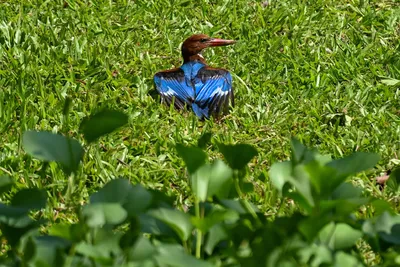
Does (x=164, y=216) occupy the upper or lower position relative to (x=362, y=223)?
upper

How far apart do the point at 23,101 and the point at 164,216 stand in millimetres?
3381

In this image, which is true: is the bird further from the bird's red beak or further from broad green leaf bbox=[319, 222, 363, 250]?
broad green leaf bbox=[319, 222, 363, 250]

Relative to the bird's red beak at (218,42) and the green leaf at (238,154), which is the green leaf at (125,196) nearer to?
the green leaf at (238,154)

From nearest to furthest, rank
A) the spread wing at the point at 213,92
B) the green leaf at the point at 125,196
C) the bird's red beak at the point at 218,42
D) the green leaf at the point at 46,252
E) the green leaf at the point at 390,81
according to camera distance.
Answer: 1. the green leaf at the point at 46,252
2. the green leaf at the point at 125,196
3. the spread wing at the point at 213,92
4. the green leaf at the point at 390,81
5. the bird's red beak at the point at 218,42

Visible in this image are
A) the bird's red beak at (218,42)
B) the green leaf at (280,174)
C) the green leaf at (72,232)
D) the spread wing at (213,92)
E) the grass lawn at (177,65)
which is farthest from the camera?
the bird's red beak at (218,42)


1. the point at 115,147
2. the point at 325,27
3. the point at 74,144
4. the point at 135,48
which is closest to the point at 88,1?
the point at 135,48

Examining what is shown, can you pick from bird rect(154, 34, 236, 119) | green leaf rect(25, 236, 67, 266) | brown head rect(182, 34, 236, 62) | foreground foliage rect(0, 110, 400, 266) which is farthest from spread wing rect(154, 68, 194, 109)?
green leaf rect(25, 236, 67, 266)

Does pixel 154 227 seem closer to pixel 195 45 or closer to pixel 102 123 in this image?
pixel 102 123

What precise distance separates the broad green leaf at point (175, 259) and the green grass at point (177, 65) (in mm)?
2321

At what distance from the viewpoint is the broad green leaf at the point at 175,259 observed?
4.99ft

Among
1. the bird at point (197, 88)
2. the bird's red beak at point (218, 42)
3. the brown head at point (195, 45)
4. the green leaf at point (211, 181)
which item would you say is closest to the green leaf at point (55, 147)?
the green leaf at point (211, 181)

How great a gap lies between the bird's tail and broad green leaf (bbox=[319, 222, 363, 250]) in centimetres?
358

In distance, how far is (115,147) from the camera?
4.68 meters

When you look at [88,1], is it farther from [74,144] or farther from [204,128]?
[74,144]
